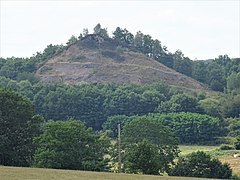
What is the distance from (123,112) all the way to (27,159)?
7126cm

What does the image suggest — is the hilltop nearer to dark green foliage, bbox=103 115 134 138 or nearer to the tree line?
dark green foliage, bbox=103 115 134 138

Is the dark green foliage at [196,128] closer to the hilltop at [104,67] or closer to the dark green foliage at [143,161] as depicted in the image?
the dark green foliage at [143,161]

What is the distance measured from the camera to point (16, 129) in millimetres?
51562

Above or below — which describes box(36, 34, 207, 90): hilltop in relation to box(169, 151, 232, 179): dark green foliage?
→ above

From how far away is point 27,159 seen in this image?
50188 millimetres

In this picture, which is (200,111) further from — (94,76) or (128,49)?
(128,49)

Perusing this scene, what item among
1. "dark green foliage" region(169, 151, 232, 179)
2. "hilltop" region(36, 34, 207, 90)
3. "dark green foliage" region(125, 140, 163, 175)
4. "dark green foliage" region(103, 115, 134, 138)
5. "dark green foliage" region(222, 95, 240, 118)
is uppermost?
"hilltop" region(36, 34, 207, 90)

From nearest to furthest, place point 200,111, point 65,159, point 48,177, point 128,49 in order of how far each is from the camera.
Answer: point 48,177
point 65,159
point 200,111
point 128,49

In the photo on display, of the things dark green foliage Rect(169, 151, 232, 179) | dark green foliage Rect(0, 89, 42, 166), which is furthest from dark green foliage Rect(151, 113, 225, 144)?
dark green foliage Rect(0, 89, 42, 166)

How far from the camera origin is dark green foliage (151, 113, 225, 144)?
97312 mm

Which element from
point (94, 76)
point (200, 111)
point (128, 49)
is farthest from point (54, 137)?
point (128, 49)

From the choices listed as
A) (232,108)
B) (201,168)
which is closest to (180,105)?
(232,108)

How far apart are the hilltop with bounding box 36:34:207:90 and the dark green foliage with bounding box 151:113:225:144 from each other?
182ft

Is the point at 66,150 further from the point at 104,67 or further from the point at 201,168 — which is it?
the point at 104,67
